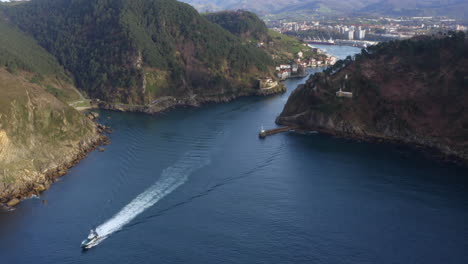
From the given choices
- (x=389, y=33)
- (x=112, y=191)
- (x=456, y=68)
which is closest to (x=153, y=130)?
(x=112, y=191)

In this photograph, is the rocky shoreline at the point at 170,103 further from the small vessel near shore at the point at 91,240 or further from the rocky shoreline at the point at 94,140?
the small vessel near shore at the point at 91,240

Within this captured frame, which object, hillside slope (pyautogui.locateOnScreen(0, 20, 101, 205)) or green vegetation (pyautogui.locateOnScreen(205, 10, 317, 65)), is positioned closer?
hillside slope (pyautogui.locateOnScreen(0, 20, 101, 205))

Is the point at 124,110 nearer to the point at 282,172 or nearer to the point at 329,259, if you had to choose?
the point at 282,172

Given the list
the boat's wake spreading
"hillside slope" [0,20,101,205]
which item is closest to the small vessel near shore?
the boat's wake spreading

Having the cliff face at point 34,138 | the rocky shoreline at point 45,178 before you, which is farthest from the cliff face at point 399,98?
the cliff face at point 34,138

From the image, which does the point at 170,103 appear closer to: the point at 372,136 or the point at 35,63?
the point at 35,63

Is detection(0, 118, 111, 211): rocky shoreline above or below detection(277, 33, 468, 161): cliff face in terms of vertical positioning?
below

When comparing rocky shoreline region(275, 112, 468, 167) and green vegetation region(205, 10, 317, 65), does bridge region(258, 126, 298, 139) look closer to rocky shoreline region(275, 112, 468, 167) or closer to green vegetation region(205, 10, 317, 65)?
rocky shoreline region(275, 112, 468, 167)
